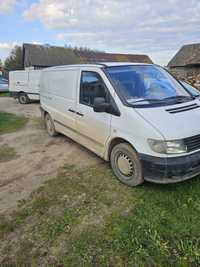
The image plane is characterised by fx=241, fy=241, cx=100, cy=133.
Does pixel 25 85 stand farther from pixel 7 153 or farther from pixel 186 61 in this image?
pixel 186 61

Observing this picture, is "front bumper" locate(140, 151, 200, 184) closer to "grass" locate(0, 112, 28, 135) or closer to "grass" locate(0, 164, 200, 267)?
"grass" locate(0, 164, 200, 267)

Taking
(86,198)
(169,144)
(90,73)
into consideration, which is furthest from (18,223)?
(90,73)

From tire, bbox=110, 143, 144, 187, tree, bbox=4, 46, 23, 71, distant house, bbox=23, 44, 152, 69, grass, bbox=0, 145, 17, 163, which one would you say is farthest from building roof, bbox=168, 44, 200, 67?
A: tire, bbox=110, 143, 144, 187

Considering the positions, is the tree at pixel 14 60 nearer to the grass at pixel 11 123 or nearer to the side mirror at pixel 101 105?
the grass at pixel 11 123

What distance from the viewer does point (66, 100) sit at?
5.41 m

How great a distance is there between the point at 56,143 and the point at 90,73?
7.89 ft

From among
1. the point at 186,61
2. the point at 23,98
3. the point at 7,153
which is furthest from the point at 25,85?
the point at 186,61

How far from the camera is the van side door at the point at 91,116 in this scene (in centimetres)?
417

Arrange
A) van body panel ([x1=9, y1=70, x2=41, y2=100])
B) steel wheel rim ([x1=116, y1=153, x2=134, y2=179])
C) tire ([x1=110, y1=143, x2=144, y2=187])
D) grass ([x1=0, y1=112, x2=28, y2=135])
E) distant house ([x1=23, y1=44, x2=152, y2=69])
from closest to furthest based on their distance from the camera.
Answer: tire ([x1=110, y1=143, x2=144, y2=187]) < steel wheel rim ([x1=116, y1=153, x2=134, y2=179]) < grass ([x1=0, y1=112, x2=28, y2=135]) < van body panel ([x1=9, y1=70, x2=41, y2=100]) < distant house ([x1=23, y1=44, x2=152, y2=69])

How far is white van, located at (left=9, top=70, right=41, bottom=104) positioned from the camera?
13639mm

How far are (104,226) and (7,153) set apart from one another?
3.61 meters

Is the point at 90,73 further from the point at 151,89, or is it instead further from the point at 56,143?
the point at 56,143

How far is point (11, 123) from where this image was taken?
9.04 metres

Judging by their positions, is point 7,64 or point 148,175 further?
point 7,64
